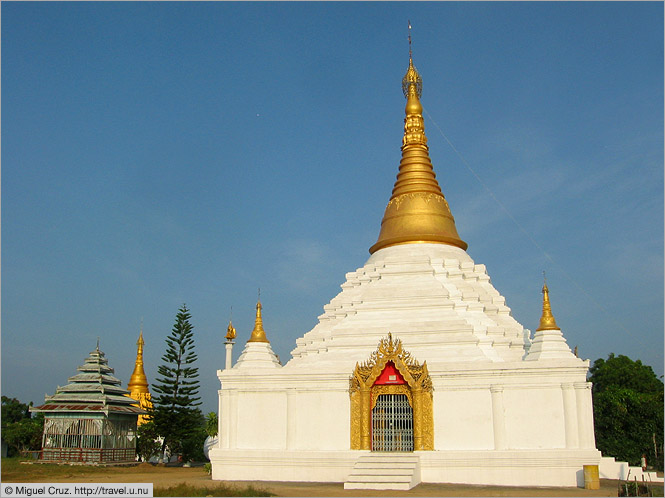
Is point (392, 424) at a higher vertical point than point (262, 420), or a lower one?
lower

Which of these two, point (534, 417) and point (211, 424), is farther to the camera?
point (211, 424)

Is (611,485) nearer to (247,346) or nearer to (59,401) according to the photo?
(247,346)

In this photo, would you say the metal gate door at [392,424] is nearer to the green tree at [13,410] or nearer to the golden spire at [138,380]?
the golden spire at [138,380]

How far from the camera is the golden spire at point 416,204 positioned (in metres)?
25.5

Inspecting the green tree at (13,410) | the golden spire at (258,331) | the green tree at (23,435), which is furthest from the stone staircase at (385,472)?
the green tree at (13,410)

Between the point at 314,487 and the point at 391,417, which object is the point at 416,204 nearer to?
the point at 391,417

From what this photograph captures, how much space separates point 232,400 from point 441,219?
35.0 feet

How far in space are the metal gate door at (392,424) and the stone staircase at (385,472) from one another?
56 centimetres

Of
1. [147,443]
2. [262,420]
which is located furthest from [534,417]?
[147,443]

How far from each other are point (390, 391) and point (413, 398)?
713mm

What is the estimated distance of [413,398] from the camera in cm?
1934

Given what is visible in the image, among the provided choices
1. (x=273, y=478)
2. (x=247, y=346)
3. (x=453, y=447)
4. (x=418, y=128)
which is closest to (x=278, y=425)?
(x=273, y=478)

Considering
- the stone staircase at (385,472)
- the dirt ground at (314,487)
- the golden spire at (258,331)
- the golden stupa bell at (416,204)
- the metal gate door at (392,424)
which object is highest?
the golden stupa bell at (416,204)

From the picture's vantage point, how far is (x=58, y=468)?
2314 centimetres
